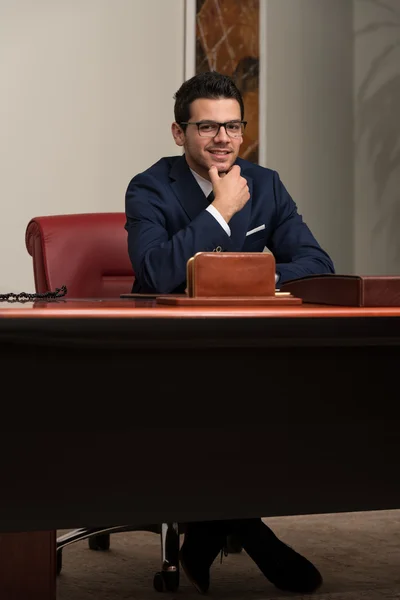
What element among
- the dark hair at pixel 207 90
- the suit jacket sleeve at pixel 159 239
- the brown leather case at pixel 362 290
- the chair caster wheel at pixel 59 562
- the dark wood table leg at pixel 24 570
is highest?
the dark hair at pixel 207 90

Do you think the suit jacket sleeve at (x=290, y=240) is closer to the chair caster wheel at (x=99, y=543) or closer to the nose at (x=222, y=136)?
the nose at (x=222, y=136)

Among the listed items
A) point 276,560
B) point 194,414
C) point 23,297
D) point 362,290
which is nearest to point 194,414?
point 194,414

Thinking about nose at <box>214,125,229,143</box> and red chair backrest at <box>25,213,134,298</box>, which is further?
red chair backrest at <box>25,213,134,298</box>

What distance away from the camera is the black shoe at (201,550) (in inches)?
85.4

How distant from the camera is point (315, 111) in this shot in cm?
421

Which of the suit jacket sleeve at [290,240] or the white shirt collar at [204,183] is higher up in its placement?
the white shirt collar at [204,183]

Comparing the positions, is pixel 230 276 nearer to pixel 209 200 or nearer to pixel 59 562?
pixel 209 200

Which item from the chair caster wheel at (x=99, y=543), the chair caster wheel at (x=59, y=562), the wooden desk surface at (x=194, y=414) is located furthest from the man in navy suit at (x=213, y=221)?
the wooden desk surface at (x=194, y=414)

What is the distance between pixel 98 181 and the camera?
12.7 feet

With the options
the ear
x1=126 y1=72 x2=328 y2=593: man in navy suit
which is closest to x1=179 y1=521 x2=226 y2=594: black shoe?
x1=126 y1=72 x2=328 y2=593: man in navy suit

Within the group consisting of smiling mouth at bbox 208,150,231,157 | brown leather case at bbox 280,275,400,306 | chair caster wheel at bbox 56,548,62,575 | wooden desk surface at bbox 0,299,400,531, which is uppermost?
smiling mouth at bbox 208,150,231,157

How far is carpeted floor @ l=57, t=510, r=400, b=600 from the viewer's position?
2.17m

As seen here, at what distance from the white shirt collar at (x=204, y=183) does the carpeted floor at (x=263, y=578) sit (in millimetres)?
1129

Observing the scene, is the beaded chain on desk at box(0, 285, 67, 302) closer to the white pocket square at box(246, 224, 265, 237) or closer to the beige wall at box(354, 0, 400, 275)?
the white pocket square at box(246, 224, 265, 237)
